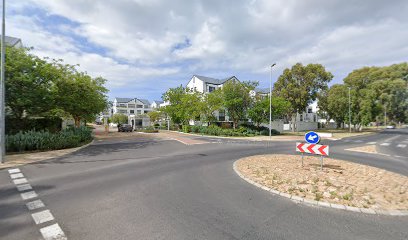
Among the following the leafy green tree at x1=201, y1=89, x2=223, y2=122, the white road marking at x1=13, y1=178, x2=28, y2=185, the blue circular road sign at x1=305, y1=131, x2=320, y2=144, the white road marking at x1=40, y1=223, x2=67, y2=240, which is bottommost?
the white road marking at x1=13, y1=178, x2=28, y2=185

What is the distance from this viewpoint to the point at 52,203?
470 centimetres

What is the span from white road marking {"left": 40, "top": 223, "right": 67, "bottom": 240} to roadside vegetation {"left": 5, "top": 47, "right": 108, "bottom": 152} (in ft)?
38.3

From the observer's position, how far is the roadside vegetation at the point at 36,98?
1180cm

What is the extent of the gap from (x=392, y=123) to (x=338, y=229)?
310ft

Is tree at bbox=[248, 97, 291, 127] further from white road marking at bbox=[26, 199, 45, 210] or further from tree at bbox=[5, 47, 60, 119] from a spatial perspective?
white road marking at bbox=[26, 199, 45, 210]

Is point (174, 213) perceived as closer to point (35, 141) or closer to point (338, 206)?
point (338, 206)

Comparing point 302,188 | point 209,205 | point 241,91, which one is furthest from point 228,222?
point 241,91

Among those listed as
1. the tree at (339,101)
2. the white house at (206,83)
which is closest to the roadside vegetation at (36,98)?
the white house at (206,83)

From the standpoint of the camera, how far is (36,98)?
12.5 metres

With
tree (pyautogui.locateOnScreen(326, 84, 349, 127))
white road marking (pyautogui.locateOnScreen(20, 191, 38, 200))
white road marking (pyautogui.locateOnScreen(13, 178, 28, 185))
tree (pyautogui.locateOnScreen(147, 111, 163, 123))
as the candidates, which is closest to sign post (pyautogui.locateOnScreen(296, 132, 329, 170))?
white road marking (pyautogui.locateOnScreen(20, 191, 38, 200))

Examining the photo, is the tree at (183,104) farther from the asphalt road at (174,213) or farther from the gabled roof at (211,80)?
the asphalt road at (174,213)

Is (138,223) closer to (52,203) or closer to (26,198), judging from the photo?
(52,203)

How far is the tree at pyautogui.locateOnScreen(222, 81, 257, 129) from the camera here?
29.4 meters

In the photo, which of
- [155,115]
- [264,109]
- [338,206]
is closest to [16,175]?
[338,206]
